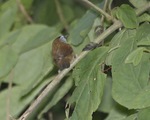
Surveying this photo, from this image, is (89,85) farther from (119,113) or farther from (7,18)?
(7,18)

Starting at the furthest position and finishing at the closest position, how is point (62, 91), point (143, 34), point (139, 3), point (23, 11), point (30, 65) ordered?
point (23, 11), point (30, 65), point (62, 91), point (139, 3), point (143, 34)

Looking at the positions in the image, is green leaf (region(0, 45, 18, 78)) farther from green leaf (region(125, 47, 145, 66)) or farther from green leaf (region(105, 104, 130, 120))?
green leaf (region(125, 47, 145, 66))

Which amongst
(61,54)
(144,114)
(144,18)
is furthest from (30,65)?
(144,114)

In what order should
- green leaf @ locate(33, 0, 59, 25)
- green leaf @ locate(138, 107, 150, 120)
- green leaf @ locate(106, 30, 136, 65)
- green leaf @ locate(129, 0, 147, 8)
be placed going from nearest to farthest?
green leaf @ locate(138, 107, 150, 120)
green leaf @ locate(106, 30, 136, 65)
green leaf @ locate(129, 0, 147, 8)
green leaf @ locate(33, 0, 59, 25)

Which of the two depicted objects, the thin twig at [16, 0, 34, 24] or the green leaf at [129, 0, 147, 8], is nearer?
the green leaf at [129, 0, 147, 8]

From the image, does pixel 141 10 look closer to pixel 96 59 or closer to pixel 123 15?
pixel 123 15

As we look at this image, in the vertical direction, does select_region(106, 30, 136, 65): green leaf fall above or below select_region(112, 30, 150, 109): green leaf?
above

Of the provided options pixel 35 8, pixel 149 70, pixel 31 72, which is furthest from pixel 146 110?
pixel 35 8

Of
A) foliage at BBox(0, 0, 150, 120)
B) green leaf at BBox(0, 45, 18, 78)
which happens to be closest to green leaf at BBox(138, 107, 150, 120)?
foliage at BBox(0, 0, 150, 120)

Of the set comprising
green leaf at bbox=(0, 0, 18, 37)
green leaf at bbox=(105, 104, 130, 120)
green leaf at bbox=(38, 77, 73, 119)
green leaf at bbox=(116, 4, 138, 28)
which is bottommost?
green leaf at bbox=(105, 104, 130, 120)
